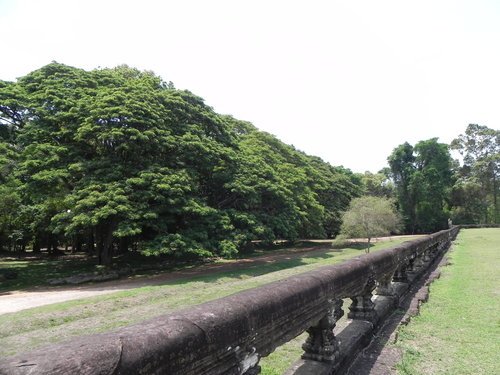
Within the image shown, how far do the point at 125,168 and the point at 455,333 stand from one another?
15643 mm

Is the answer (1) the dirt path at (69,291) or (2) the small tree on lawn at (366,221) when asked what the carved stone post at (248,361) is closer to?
(1) the dirt path at (69,291)

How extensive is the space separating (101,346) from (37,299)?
14465 millimetres

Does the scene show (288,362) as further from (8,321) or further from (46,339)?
(8,321)

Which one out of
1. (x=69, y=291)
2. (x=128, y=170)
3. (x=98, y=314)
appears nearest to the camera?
(x=98, y=314)

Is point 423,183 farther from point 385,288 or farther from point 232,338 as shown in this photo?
point 232,338

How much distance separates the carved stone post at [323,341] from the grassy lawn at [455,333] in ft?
2.79

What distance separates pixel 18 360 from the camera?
4.09ft

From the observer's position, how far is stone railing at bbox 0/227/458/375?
4.46 feet

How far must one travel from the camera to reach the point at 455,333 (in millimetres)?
4836

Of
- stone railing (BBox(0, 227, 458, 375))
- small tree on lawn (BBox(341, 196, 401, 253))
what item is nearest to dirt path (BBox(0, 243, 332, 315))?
stone railing (BBox(0, 227, 458, 375))

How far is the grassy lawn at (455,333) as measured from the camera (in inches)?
151

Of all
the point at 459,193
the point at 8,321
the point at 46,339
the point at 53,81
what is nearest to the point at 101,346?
the point at 46,339

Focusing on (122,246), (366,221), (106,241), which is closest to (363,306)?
(106,241)

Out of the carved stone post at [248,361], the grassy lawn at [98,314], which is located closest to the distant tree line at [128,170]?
the grassy lawn at [98,314]
